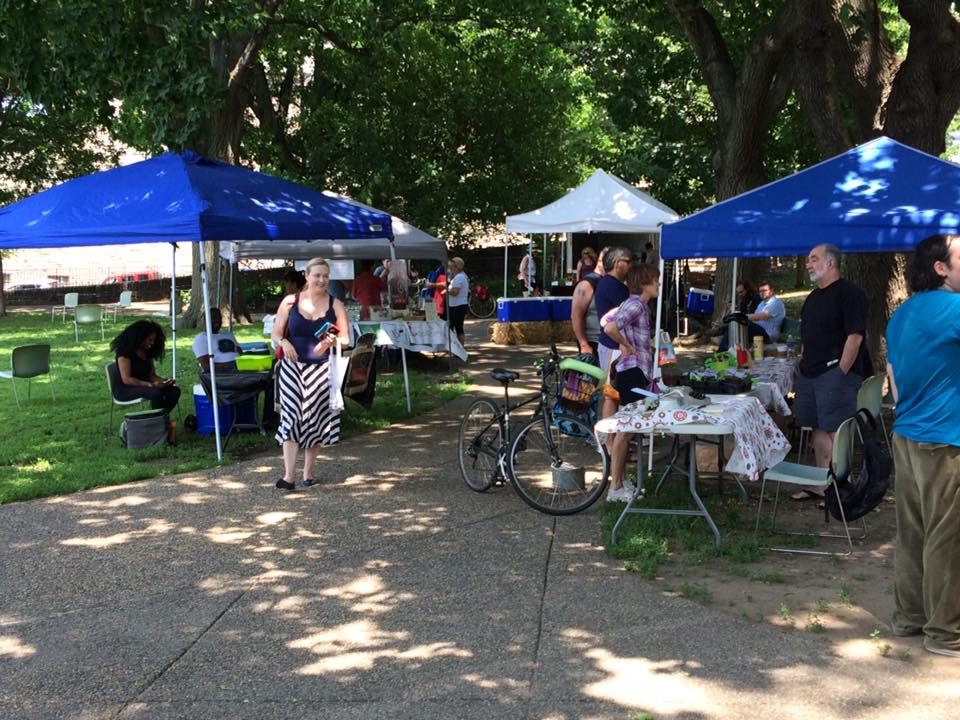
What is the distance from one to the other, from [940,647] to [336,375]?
4675mm

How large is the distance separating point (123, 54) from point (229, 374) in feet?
11.7

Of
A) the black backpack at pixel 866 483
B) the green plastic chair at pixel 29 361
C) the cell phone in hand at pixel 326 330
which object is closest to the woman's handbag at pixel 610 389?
the black backpack at pixel 866 483

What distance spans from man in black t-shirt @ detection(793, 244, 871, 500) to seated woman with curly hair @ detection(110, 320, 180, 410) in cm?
568

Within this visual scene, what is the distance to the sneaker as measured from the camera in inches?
185

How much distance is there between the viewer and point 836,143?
11.7 m

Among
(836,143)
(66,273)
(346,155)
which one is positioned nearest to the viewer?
(836,143)

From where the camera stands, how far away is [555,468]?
7293mm

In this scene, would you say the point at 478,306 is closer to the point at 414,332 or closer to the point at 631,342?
the point at 414,332

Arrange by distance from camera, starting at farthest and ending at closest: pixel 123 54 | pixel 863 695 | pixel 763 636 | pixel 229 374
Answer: pixel 123 54, pixel 229 374, pixel 763 636, pixel 863 695

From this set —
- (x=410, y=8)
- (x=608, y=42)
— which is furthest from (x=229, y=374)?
(x=608, y=42)

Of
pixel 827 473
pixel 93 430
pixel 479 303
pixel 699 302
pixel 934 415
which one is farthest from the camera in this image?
pixel 479 303

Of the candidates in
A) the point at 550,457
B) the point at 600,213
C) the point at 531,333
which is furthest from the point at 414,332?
the point at 550,457

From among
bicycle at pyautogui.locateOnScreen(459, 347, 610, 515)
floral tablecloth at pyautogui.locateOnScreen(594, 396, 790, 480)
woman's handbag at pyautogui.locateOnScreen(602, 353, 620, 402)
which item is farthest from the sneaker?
woman's handbag at pyautogui.locateOnScreen(602, 353, 620, 402)

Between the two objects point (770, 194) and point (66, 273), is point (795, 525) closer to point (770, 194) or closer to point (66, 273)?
point (770, 194)
